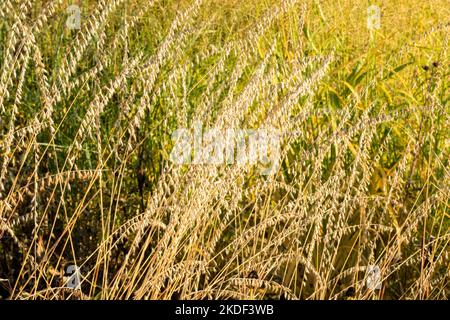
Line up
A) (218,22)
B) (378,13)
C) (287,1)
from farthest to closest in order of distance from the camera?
(218,22), (378,13), (287,1)

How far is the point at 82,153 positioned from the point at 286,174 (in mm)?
744

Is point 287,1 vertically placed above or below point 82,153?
above

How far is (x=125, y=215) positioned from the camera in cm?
308

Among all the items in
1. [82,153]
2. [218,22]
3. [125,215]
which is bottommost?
[125,215]

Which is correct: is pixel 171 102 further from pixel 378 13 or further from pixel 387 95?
pixel 378 13

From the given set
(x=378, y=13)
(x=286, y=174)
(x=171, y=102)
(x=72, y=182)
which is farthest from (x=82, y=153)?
(x=378, y=13)

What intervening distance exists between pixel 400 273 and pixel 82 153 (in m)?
1.19
